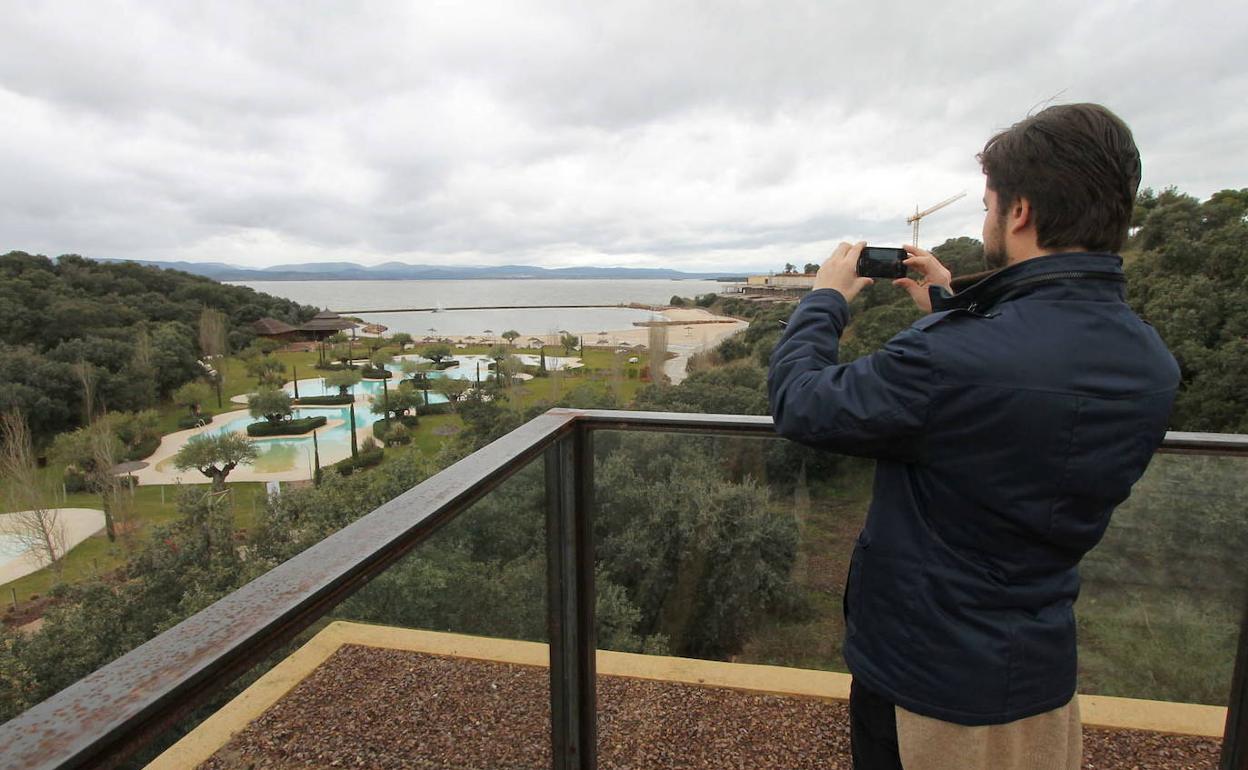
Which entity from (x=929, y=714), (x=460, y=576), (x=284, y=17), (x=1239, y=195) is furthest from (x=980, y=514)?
(x=1239, y=195)

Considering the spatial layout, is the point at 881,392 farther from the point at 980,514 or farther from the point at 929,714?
the point at 929,714

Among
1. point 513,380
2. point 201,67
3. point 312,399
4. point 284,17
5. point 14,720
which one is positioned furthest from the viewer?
point 312,399

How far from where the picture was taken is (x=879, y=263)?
1.27 metres

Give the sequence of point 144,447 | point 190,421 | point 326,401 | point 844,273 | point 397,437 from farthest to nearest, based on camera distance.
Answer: point 326,401 < point 190,421 < point 397,437 < point 144,447 < point 844,273

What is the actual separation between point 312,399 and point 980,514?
2095 inches

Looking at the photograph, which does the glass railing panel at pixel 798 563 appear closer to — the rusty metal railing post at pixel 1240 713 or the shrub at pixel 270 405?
the rusty metal railing post at pixel 1240 713

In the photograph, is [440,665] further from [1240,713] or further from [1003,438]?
[1240,713]

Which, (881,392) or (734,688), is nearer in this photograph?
(881,392)

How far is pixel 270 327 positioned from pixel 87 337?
2237 cm

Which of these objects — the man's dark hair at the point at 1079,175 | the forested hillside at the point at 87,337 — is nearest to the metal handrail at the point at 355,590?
the man's dark hair at the point at 1079,175

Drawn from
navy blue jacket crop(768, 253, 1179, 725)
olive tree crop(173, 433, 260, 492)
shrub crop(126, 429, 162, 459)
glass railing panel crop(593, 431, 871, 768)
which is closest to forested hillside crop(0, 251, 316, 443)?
shrub crop(126, 429, 162, 459)

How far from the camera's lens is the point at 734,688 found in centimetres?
247

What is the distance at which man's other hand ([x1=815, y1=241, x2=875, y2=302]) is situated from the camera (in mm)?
1190

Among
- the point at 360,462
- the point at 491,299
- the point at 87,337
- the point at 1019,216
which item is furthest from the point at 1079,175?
the point at 491,299
